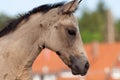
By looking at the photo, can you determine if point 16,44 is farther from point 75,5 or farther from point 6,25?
point 75,5

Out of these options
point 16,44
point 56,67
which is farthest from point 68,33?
point 56,67

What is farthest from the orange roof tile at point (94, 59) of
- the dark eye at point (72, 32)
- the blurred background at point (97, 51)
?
the dark eye at point (72, 32)

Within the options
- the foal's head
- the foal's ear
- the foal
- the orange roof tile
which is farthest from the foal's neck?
the orange roof tile

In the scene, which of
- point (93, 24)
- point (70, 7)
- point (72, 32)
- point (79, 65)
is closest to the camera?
point (79, 65)

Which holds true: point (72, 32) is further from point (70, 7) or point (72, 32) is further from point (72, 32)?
point (70, 7)

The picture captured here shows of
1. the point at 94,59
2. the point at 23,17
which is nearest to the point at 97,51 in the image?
the point at 94,59

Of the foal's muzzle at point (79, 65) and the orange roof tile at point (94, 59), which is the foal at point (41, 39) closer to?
the foal's muzzle at point (79, 65)

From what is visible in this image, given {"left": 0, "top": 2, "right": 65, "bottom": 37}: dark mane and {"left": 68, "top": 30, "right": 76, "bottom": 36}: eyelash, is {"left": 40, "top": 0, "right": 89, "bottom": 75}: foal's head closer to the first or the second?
{"left": 68, "top": 30, "right": 76, "bottom": 36}: eyelash

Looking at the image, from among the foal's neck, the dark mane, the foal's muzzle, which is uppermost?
the dark mane

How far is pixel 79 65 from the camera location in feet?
26.7

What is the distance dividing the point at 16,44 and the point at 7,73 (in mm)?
474

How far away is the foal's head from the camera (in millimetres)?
8203

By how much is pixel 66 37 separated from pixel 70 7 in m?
0.43

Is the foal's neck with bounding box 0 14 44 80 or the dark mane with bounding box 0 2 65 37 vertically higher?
the dark mane with bounding box 0 2 65 37
